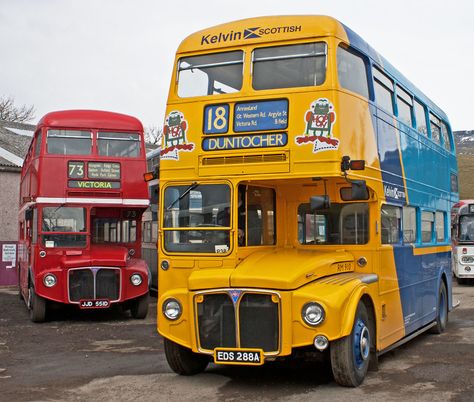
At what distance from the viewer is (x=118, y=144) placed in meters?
15.7

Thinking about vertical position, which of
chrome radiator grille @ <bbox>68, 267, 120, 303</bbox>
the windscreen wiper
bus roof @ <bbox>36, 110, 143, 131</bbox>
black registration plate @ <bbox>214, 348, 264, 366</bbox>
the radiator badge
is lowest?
black registration plate @ <bbox>214, 348, 264, 366</bbox>

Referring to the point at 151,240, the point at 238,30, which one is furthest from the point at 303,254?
the point at 151,240

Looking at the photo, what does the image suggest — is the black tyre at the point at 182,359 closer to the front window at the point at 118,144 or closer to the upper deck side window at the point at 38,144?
the front window at the point at 118,144

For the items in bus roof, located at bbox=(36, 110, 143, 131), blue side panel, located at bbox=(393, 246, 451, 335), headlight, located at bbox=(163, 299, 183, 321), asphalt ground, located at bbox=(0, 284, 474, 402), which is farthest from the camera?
bus roof, located at bbox=(36, 110, 143, 131)

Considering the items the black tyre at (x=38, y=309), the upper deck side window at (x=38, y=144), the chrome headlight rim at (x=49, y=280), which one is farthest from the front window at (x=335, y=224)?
the upper deck side window at (x=38, y=144)

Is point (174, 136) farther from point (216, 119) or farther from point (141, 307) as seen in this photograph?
point (141, 307)

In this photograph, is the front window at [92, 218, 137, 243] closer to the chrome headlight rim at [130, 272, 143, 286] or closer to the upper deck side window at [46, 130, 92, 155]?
the chrome headlight rim at [130, 272, 143, 286]

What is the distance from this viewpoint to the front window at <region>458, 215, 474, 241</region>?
922 inches

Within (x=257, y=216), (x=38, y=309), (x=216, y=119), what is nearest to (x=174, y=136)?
(x=216, y=119)

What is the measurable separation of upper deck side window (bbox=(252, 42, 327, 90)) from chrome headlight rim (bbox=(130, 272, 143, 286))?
287 inches

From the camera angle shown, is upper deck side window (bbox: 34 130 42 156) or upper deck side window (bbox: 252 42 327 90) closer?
upper deck side window (bbox: 252 42 327 90)

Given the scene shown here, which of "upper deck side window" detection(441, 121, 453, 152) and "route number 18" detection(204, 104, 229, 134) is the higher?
"upper deck side window" detection(441, 121, 453, 152)

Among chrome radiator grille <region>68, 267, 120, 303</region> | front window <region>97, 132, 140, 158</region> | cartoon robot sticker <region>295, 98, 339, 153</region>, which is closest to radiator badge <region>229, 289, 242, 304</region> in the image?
cartoon robot sticker <region>295, 98, 339, 153</region>

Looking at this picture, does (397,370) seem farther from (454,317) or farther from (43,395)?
(454,317)
